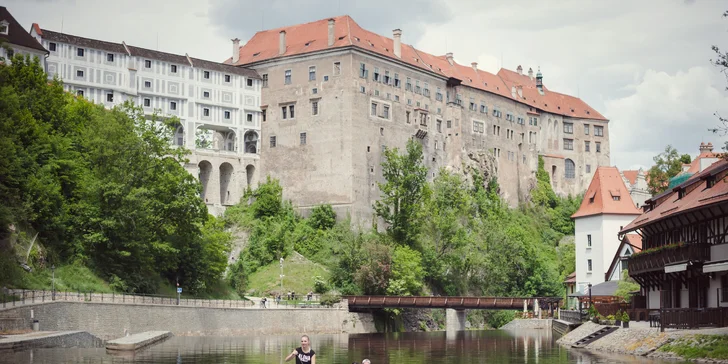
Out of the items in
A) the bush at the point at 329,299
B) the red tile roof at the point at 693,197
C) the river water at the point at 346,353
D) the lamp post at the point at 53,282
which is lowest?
the river water at the point at 346,353

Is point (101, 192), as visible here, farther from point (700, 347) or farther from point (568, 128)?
point (568, 128)

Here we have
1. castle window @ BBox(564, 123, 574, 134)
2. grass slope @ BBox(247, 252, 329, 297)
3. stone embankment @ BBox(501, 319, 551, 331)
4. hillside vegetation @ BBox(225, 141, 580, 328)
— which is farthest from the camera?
castle window @ BBox(564, 123, 574, 134)

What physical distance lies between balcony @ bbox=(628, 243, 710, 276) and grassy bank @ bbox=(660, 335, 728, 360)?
18.5 ft

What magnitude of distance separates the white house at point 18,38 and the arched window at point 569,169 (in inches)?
2813

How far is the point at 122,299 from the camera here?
61250 millimetres

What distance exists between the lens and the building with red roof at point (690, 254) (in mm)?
45031

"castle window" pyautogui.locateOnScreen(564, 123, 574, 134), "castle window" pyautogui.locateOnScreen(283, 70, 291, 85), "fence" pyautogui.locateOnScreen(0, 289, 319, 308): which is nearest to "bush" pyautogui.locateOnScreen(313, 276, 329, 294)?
"fence" pyautogui.locateOnScreen(0, 289, 319, 308)

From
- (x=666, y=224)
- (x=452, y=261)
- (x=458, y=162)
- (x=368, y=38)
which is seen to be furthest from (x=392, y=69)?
(x=666, y=224)

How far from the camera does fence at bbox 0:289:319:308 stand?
5147 centimetres

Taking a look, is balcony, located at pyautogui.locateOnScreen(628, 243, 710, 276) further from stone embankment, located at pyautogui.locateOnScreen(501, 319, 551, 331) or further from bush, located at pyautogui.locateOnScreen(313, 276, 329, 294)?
bush, located at pyautogui.locateOnScreen(313, 276, 329, 294)

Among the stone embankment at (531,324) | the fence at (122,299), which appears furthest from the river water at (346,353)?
the stone embankment at (531,324)

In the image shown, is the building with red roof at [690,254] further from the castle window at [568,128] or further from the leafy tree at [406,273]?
the castle window at [568,128]

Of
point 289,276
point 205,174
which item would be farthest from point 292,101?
point 289,276

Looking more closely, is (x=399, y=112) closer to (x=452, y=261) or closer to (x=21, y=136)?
(x=452, y=261)
